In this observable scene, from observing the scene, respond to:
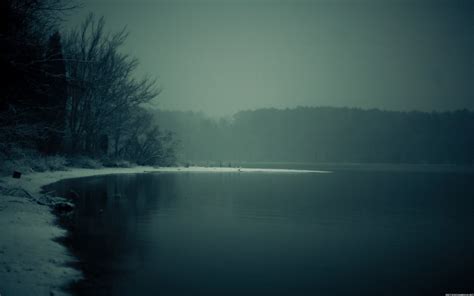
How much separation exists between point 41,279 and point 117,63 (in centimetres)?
3979

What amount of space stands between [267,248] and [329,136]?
390ft

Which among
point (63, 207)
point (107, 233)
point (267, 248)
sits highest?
point (63, 207)

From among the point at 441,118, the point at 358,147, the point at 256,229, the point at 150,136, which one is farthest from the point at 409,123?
the point at 256,229

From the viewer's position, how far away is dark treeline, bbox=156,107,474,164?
108m

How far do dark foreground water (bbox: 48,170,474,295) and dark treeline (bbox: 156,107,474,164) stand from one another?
9041cm

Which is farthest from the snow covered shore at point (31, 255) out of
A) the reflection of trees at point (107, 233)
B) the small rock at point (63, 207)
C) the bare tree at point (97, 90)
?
the bare tree at point (97, 90)

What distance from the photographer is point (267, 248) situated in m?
8.92

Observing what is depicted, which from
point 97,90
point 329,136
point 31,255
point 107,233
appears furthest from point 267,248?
point 329,136

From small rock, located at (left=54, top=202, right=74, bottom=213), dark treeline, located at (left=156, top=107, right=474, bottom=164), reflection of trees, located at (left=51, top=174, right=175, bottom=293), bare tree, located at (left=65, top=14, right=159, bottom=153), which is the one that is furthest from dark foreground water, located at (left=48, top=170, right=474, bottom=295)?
dark treeline, located at (left=156, top=107, right=474, bottom=164)

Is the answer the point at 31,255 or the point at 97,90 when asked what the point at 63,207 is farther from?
the point at 97,90

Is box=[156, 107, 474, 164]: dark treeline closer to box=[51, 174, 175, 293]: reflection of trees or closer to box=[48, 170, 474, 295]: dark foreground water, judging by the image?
box=[51, 174, 175, 293]: reflection of trees

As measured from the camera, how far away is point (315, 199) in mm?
18625

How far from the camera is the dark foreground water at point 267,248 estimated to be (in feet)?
20.9

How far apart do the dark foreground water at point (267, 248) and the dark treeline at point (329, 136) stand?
90413 millimetres
